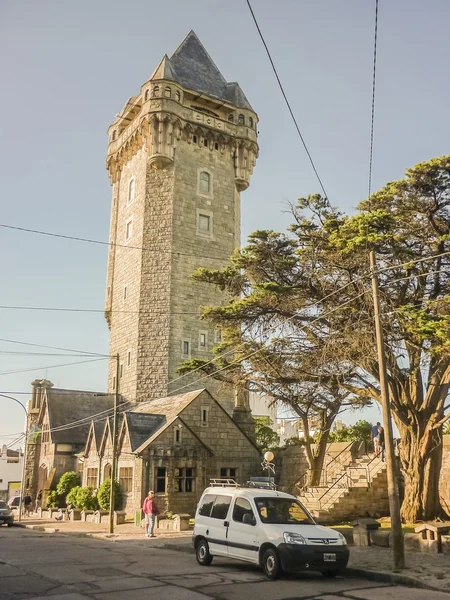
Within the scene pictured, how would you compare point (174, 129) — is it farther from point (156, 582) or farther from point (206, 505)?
point (156, 582)

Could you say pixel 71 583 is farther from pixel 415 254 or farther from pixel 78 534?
pixel 415 254

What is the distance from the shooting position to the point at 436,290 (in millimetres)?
21297

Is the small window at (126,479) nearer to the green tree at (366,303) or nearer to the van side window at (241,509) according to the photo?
the green tree at (366,303)

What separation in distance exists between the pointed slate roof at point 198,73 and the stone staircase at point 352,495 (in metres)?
32.6

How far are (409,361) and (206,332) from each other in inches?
830

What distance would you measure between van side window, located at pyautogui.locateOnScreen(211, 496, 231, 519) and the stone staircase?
33.1 feet

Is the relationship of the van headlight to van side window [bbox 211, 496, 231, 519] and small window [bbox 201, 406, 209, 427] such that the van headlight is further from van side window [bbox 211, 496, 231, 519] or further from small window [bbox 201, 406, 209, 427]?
small window [bbox 201, 406, 209, 427]

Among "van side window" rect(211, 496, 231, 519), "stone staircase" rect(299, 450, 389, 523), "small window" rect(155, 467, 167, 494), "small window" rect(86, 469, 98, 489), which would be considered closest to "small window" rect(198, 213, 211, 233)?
"small window" rect(86, 469, 98, 489)

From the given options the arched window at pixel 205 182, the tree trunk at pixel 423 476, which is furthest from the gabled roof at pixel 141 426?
the arched window at pixel 205 182

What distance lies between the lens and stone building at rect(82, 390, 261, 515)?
28.9m

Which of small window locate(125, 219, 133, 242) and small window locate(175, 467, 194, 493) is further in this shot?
small window locate(125, 219, 133, 242)

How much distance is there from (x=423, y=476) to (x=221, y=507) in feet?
34.7

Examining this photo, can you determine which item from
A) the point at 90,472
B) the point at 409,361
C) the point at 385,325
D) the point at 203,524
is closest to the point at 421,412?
the point at 409,361

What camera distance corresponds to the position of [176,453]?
29625 millimetres
